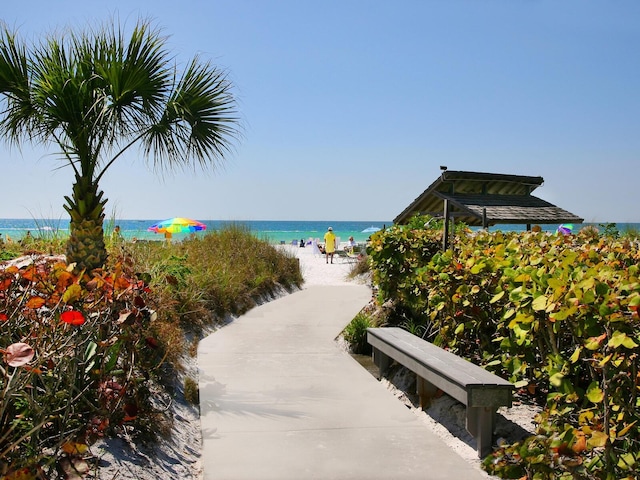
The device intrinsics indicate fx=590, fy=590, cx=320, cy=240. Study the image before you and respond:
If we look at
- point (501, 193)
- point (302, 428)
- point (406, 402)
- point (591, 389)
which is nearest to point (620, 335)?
point (591, 389)

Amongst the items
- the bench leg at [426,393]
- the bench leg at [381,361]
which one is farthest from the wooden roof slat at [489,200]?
the bench leg at [426,393]

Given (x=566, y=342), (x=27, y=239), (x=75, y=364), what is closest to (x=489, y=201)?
(x=27, y=239)

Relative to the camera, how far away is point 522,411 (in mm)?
4918

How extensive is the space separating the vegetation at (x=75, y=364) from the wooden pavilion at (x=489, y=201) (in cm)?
958

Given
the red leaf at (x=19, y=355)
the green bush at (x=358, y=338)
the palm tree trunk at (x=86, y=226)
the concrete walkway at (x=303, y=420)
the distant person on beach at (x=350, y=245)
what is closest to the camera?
the red leaf at (x=19, y=355)

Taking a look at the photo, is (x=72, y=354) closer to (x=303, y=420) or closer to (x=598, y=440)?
(x=303, y=420)

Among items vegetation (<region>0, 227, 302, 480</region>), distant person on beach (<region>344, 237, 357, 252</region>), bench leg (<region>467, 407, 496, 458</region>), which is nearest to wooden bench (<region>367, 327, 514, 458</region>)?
bench leg (<region>467, 407, 496, 458</region>)

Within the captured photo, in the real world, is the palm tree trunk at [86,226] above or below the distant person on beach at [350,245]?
above

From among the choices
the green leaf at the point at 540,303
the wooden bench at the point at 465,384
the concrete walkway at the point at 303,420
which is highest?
the green leaf at the point at 540,303

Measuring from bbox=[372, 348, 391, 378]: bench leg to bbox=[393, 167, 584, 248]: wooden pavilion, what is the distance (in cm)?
815

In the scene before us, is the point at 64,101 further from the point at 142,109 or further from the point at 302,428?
the point at 302,428

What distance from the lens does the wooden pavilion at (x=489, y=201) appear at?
1495 centimetres

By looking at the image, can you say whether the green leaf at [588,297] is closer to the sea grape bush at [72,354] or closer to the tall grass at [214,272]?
the sea grape bush at [72,354]

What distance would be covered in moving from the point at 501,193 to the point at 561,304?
567 inches
